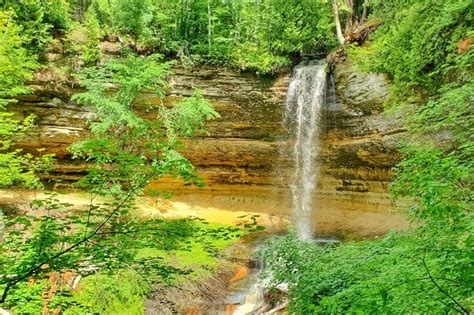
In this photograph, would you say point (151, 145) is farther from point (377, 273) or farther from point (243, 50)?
point (243, 50)

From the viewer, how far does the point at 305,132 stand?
15914mm

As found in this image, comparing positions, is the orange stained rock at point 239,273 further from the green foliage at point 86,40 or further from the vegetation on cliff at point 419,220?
the green foliage at point 86,40

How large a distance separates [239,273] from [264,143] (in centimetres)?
669

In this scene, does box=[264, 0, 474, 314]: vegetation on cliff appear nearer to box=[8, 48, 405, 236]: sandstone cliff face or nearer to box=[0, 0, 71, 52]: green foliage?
box=[8, 48, 405, 236]: sandstone cliff face

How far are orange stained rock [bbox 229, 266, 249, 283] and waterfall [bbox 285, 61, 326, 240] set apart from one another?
172 inches

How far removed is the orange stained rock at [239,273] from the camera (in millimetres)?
10906

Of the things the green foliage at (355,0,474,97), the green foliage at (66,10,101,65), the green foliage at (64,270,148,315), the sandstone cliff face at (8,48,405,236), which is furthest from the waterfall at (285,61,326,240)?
the green foliage at (64,270,148,315)

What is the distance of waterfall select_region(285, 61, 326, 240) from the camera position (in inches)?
602

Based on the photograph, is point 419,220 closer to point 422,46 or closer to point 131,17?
point 422,46

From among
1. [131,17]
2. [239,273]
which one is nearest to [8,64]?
[131,17]

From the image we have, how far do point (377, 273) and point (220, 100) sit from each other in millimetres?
12390

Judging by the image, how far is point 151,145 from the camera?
3330mm

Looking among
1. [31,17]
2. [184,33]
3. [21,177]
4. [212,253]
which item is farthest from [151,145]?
[184,33]

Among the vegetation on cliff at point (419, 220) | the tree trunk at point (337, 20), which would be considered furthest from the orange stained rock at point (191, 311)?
the tree trunk at point (337, 20)
